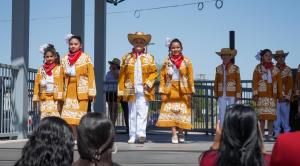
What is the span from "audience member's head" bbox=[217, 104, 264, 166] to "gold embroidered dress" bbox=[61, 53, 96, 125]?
5556 millimetres

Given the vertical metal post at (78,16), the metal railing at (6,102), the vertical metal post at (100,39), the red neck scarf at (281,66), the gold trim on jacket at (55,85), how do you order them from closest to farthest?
the gold trim on jacket at (55,85) → the metal railing at (6,102) → the red neck scarf at (281,66) → the vertical metal post at (78,16) → the vertical metal post at (100,39)

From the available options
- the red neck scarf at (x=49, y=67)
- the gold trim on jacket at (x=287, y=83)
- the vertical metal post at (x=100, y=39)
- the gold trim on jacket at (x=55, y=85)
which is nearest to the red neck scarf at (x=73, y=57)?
the gold trim on jacket at (x=55, y=85)

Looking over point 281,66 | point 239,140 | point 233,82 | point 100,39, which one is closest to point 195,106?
point 281,66

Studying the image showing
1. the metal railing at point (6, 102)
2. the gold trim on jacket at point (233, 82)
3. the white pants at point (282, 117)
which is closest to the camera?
the gold trim on jacket at point (233, 82)

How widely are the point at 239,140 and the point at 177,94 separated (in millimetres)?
6080

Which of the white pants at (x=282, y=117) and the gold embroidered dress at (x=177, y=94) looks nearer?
the gold embroidered dress at (x=177, y=94)

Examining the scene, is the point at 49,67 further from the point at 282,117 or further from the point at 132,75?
the point at 282,117

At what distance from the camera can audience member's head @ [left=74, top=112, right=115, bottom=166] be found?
313 centimetres

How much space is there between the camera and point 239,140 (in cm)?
→ 311

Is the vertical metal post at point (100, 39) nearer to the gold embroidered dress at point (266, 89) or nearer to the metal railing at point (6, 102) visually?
the metal railing at point (6, 102)

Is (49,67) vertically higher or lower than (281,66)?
lower

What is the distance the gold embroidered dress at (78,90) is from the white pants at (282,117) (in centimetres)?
461

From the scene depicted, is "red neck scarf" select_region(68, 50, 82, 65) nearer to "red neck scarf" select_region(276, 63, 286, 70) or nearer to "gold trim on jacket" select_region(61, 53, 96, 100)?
"gold trim on jacket" select_region(61, 53, 96, 100)

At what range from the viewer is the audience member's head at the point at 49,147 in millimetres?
3008
